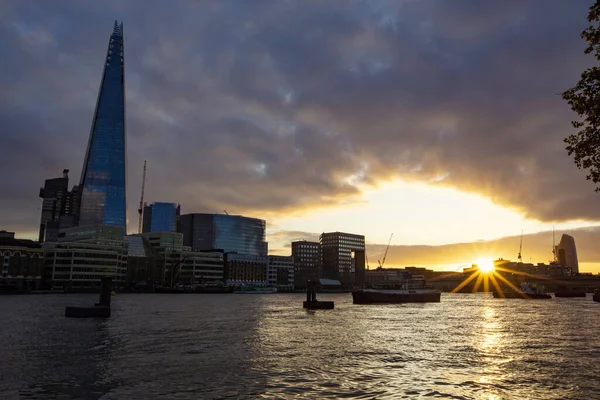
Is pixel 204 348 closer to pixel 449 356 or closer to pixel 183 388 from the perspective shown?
pixel 183 388

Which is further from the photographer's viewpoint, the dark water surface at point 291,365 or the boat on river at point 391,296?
the boat on river at point 391,296

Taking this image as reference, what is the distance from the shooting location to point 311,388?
92.1 ft

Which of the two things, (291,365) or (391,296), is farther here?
(391,296)

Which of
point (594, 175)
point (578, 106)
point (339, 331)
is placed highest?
point (578, 106)

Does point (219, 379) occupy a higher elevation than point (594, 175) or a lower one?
lower

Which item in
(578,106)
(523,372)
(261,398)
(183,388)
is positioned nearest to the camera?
(578,106)

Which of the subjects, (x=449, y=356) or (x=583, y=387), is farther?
(x=449, y=356)

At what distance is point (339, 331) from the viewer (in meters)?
→ 65.0

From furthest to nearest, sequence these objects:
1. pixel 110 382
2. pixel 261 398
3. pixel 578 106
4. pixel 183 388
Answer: pixel 110 382, pixel 183 388, pixel 261 398, pixel 578 106

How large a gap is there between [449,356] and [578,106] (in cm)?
2574

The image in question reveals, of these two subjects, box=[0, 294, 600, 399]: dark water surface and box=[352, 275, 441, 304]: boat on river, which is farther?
box=[352, 275, 441, 304]: boat on river

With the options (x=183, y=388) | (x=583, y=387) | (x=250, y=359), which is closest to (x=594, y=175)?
(x=583, y=387)

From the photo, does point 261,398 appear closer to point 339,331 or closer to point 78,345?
point 78,345

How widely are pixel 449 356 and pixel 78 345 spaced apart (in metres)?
35.6
